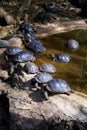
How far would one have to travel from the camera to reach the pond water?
645cm

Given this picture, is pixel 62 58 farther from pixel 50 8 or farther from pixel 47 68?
pixel 50 8

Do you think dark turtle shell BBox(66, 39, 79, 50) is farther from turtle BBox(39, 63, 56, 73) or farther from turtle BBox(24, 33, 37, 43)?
turtle BBox(39, 63, 56, 73)

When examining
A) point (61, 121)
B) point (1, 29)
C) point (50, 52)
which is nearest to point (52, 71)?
point (50, 52)

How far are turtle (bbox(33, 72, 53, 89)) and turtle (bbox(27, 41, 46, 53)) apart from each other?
1.33 metres

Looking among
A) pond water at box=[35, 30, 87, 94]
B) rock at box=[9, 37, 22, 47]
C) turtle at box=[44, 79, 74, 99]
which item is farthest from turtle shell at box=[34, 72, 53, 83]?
rock at box=[9, 37, 22, 47]

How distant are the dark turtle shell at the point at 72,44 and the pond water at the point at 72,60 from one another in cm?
9

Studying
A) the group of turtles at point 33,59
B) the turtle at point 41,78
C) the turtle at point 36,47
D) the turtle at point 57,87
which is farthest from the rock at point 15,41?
the turtle at point 57,87

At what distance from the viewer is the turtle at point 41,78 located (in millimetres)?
6180

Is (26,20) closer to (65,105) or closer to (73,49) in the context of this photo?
(73,49)

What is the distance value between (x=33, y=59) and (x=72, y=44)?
120cm

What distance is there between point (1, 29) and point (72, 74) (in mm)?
3811

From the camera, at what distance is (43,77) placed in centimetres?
627

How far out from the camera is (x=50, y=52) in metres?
7.69

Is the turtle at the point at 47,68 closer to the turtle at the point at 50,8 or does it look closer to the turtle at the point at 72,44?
the turtle at the point at 72,44
